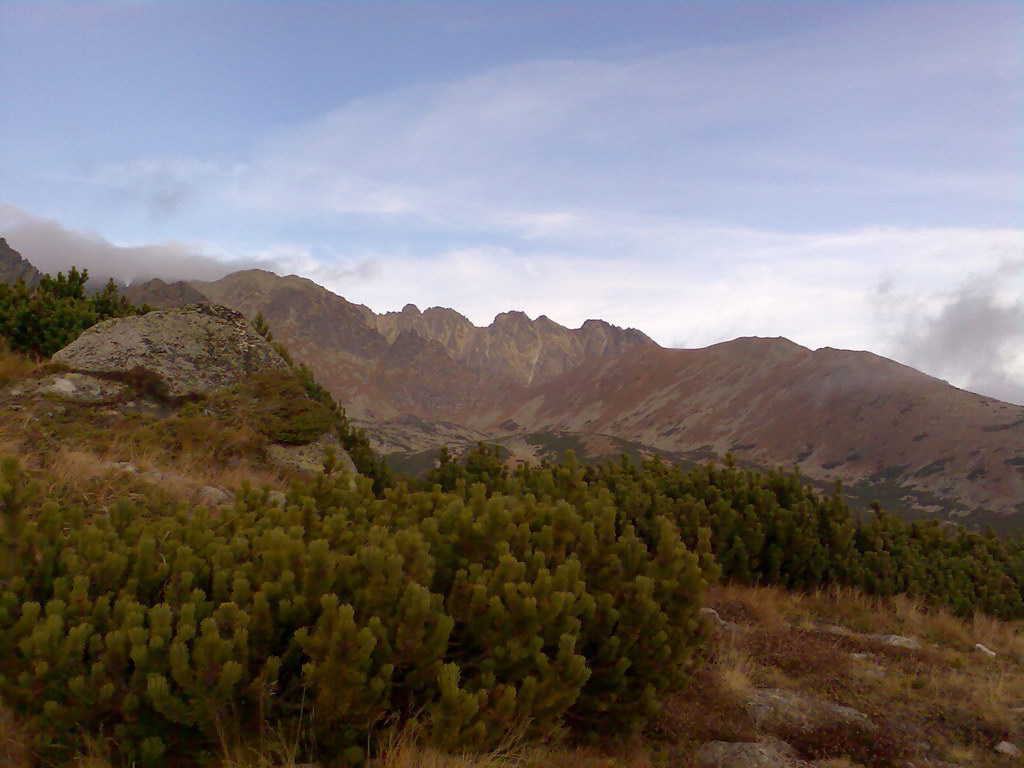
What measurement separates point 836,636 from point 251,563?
7368mm

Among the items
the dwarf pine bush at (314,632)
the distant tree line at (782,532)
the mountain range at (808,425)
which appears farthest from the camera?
the mountain range at (808,425)

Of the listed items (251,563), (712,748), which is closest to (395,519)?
(251,563)

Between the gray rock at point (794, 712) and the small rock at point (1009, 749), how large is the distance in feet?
3.23

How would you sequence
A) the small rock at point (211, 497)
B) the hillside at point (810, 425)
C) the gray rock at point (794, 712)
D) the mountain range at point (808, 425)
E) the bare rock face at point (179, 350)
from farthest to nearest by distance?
the hillside at point (810, 425), the mountain range at point (808, 425), the bare rock face at point (179, 350), the small rock at point (211, 497), the gray rock at point (794, 712)

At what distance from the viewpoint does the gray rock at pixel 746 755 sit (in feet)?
15.0

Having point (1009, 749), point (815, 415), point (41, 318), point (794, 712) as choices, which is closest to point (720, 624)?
point (794, 712)

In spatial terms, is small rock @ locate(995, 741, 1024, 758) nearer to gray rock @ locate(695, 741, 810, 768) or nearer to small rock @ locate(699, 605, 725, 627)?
gray rock @ locate(695, 741, 810, 768)

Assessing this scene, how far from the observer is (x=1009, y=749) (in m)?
5.29

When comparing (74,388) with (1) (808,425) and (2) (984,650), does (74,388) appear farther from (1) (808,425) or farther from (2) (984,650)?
(1) (808,425)

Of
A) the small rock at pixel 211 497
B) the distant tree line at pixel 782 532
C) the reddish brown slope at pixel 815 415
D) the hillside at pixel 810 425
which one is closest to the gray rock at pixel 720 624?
the distant tree line at pixel 782 532

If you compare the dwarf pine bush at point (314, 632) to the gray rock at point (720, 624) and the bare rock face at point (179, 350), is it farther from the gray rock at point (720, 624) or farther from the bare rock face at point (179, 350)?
the bare rock face at point (179, 350)

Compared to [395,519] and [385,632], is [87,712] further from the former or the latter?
[395,519]

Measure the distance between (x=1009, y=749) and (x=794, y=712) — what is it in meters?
1.66

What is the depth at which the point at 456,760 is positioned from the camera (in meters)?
3.33
